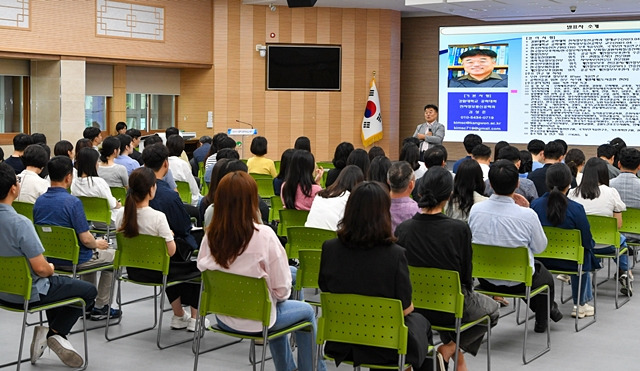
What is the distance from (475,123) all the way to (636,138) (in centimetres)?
290

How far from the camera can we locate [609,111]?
14.1 m

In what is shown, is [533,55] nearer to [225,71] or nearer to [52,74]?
[225,71]

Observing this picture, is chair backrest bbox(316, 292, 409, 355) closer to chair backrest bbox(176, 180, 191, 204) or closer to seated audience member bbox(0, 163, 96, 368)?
seated audience member bbox(0, 163, 96, 368)

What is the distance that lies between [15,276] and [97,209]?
2.45m

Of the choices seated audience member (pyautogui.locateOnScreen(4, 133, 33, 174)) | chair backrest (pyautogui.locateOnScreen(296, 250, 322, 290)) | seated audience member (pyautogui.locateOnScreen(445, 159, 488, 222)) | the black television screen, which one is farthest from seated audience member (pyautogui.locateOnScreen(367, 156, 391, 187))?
the black television screen

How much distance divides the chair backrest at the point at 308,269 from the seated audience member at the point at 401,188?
56 centimetres

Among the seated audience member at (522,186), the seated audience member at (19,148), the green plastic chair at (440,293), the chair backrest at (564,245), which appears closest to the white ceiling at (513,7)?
the seated audience member at (522,186)

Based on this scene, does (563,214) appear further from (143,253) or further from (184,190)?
(184,190)

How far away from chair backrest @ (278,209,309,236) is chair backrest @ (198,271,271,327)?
2305 mm

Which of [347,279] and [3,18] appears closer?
[347,279]

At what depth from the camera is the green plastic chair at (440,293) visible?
432 cm

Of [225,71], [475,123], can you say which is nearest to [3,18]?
[225,71]

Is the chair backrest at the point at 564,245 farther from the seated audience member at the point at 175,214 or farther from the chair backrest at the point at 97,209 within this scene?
the chair backrest at the point at 97,209

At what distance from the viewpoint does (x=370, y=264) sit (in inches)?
151
